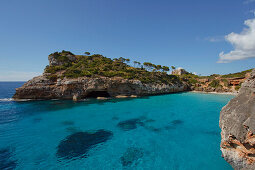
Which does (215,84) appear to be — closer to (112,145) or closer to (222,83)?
(222,83)

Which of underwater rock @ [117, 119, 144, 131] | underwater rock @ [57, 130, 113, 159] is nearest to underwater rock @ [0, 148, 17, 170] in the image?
underwater rock @ [57, 130, 113, 159]

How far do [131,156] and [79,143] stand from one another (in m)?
5.10

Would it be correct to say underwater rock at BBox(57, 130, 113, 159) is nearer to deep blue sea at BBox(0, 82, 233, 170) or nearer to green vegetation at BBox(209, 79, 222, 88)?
deep blue sea at BBox(0, 82, 233, 170)

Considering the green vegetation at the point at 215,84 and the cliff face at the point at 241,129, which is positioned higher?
the green vegetation at the point at 215,84

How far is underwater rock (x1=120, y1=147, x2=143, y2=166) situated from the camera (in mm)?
7469

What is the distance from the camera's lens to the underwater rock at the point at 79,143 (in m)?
8.41

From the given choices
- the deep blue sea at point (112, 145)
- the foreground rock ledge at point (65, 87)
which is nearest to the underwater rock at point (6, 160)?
the deep blue sea at point (112, 145)

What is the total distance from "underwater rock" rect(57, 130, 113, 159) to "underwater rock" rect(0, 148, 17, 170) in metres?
2.68

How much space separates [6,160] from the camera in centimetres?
771

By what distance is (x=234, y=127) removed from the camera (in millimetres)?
4836

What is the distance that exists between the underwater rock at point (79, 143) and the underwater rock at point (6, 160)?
8.81ft

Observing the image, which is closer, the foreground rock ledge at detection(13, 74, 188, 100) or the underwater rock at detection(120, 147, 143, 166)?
the underwater rock at detection(120, 147, 143, 166)

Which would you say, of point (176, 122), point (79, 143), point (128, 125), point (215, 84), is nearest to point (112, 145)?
point (79, 143)

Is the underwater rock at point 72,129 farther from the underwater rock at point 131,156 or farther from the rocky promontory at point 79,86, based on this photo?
the rocky promontory at point 79,86
